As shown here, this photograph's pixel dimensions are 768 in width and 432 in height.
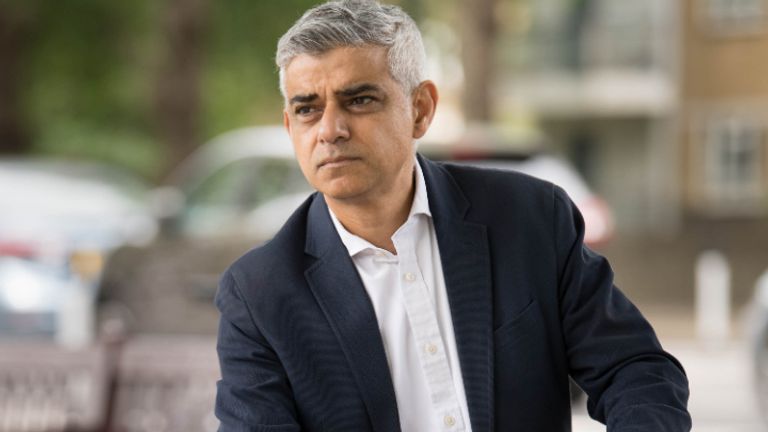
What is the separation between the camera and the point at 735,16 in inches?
1107

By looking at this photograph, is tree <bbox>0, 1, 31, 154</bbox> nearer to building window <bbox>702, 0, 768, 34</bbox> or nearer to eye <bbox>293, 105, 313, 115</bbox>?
building window <bbox>702, 0, 768, 34</bbox>

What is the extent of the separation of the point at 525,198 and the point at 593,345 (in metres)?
0.32

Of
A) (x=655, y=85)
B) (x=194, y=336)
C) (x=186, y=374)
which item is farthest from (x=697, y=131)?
(x=186, y=374)

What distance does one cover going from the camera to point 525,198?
2891 mm

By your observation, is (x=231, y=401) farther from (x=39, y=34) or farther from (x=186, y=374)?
(x=39, y=34)

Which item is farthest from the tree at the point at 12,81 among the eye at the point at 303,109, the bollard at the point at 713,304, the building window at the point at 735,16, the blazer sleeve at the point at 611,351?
the blazer sleeve at the point at 611,351

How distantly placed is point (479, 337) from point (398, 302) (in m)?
0.18

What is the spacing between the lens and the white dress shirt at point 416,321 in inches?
110

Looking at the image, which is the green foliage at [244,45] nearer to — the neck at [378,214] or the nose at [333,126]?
the neck at [378,214]

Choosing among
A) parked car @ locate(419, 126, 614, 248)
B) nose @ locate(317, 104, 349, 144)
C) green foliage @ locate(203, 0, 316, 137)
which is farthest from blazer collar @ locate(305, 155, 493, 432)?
green foliage @ locate(203, 0, 316, 137)

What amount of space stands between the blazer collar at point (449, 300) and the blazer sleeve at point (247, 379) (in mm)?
137

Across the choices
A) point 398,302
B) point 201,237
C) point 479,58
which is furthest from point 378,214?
point 479,58

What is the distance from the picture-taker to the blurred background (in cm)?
841

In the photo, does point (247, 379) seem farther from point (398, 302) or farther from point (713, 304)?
point (713, 304)
